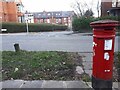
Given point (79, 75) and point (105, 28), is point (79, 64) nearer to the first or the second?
point (79, 75)

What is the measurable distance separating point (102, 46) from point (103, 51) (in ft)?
0.33

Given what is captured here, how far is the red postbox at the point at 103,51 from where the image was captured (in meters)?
4.64

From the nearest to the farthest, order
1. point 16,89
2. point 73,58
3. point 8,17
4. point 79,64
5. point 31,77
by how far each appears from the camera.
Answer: point 16,89, point 31,77, point 79,64, point 73,58, point 8,17

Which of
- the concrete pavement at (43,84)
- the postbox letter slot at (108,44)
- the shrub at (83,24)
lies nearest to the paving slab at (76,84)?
the concrete pavement at (43,84)

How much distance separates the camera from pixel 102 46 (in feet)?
15.5

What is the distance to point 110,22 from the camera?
4590 millimetres

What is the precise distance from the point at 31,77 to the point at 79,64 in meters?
1.70

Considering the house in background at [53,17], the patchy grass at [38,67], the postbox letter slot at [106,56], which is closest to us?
the postbox letter slot at [106,56]

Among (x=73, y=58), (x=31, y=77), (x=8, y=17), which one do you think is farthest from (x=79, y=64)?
(x=8, y=17)

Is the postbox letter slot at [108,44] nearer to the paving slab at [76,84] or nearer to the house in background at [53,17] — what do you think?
the paving slab at [76,84]

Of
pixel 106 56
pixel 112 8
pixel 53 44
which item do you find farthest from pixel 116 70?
pixel 112 8

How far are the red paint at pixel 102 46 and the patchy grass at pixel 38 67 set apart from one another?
1090mm

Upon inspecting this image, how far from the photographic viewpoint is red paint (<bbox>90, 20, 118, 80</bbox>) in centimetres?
462

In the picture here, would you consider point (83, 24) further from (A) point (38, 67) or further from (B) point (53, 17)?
(B) point (53, 17)
